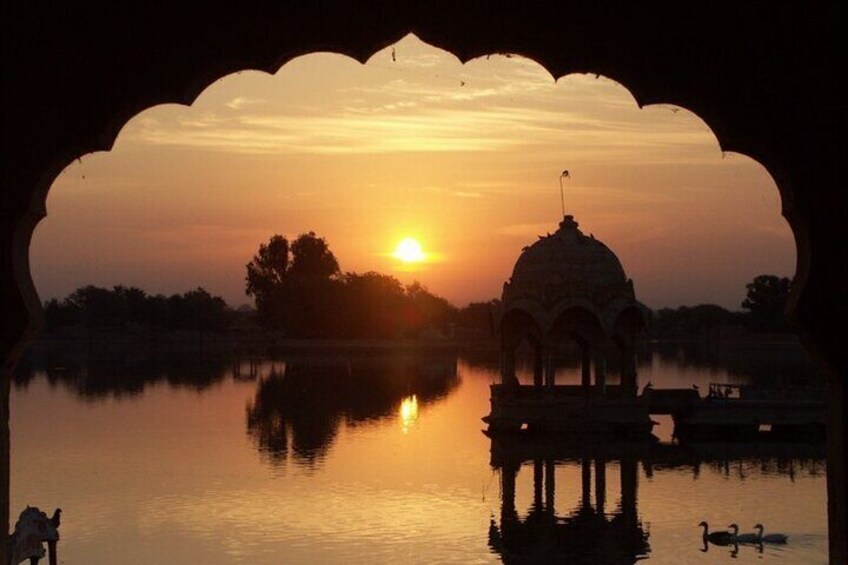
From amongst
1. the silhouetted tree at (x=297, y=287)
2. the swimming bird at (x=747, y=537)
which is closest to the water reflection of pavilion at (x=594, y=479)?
the swimming bird at (x=747, y=537)

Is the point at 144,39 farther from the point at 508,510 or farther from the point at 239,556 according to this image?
the point at 508,510

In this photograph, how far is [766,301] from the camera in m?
104

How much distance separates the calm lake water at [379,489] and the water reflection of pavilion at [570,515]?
55 mm

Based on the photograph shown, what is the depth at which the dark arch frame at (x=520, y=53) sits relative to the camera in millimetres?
4285

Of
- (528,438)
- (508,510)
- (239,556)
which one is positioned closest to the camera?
(239,556)

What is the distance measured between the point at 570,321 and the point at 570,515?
9.47 m

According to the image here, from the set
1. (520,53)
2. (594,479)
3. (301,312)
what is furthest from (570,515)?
(301,312)

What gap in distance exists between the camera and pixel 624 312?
102 feet

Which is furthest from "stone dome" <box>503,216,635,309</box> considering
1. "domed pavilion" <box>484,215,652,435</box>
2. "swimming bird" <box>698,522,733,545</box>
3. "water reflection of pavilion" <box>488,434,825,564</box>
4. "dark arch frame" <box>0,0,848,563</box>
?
"dark arch frame" <box>0,0,848,563</box>

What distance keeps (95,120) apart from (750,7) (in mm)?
2119

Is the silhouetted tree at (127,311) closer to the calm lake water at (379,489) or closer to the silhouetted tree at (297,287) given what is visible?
the silhouetted tree at (297,287)

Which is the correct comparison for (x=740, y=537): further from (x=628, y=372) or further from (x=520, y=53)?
(x=520, y=53)

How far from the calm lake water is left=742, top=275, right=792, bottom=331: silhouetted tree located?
62829 millimetres

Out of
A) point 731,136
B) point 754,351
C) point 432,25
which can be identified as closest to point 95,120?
point 432,25
